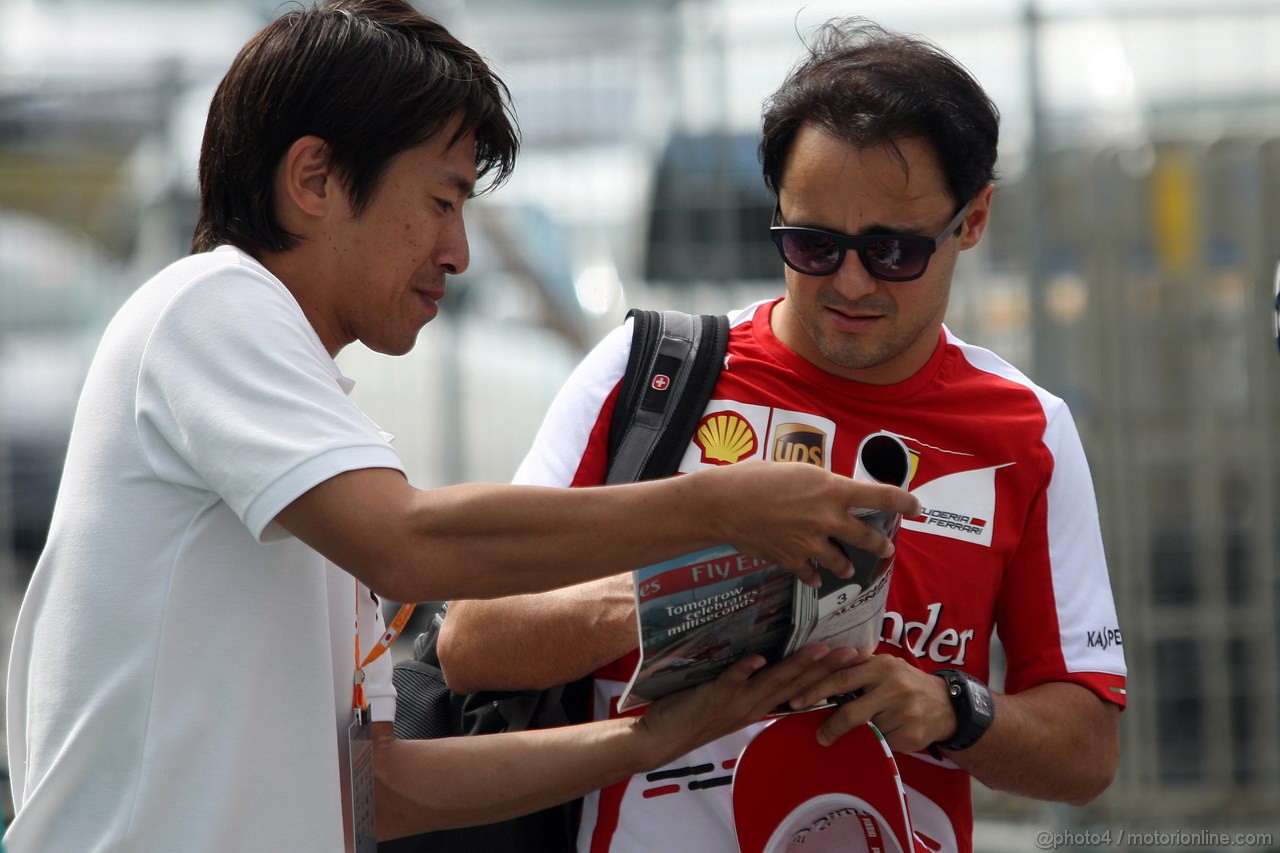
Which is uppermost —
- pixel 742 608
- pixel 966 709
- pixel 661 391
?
pixel 661 391

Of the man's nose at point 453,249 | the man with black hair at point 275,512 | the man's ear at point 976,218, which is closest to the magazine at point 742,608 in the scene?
the man with black hair at point 275,512

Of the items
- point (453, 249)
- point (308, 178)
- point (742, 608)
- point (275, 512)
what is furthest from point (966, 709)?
point (308, 178)

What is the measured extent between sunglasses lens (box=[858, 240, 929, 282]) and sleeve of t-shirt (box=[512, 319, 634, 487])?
0.43 m

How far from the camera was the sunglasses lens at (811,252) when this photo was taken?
2.31 m

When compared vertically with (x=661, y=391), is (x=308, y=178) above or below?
above

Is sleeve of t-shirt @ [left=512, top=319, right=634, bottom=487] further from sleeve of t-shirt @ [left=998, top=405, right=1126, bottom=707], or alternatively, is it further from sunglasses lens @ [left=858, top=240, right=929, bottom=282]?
sleeve of t-shirt @ [left=998, top=405, right=1126, bottom=707]

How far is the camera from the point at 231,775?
1604 millimetres

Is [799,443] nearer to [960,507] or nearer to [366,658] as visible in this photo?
[960,507]

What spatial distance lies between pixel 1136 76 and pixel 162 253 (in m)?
3.78

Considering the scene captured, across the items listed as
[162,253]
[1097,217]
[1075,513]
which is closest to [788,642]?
[1075,513]

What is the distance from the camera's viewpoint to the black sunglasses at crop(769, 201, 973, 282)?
2.30 m

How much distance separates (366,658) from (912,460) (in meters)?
0.96

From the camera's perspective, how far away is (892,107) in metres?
2.33

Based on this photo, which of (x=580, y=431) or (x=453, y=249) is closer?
(x=453, y=249)
